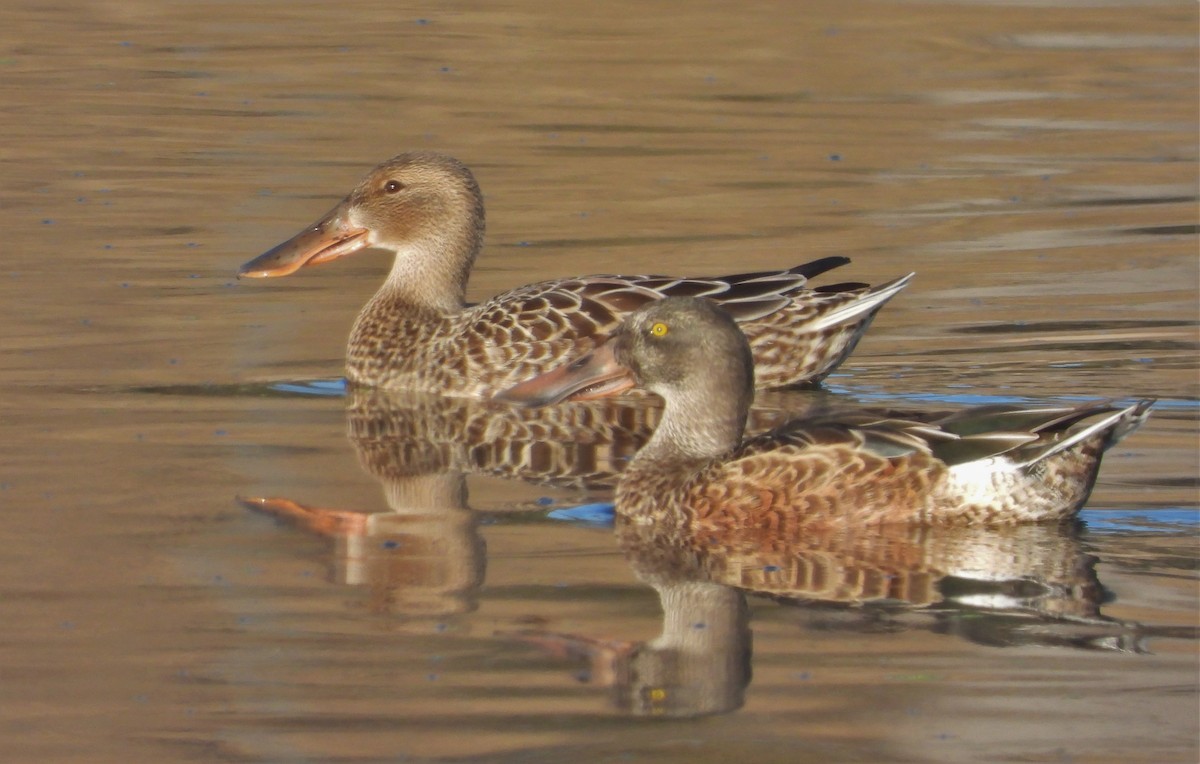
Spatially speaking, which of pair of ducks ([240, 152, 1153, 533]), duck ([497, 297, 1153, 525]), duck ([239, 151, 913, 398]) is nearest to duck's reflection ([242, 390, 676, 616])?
duck ([239, 151, 913, 398])

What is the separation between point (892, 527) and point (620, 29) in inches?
610

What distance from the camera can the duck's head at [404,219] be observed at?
11.2 m

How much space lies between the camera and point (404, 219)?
36.9 feet

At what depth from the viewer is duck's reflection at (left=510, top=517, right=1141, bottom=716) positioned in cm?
613

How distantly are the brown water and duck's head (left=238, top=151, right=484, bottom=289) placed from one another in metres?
0.50

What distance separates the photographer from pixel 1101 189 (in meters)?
15.4

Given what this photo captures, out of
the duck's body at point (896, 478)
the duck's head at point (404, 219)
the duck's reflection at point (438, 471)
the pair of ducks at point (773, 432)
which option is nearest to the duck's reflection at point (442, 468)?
the duck's reflection at point (438, 471)

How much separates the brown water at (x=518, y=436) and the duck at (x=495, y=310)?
32 centimetres

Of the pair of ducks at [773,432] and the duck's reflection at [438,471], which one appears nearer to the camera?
the duck's reflection at [438,471]

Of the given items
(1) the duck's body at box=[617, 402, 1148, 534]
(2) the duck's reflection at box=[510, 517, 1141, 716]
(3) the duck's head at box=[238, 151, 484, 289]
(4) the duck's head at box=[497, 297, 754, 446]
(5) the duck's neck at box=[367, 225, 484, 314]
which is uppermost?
(3) the duck's head at box=[238, 151, 484, 289]

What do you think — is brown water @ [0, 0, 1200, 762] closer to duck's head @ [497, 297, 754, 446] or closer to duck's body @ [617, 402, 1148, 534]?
duck's body @ [617, 402, 1148, 534]

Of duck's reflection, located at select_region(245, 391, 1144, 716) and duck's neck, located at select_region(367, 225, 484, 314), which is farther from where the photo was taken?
duck's neck, located at select_region(367, 225, 484, 314)

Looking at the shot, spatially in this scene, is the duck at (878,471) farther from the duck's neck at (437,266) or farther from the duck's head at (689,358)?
the duck's neck at (437,266)

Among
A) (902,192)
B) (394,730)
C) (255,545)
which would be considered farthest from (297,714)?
(902,192)
